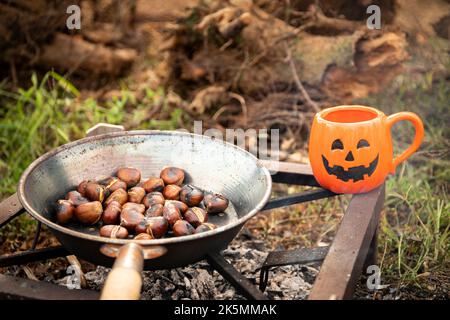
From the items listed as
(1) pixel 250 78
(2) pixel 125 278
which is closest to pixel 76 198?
(2) pixel 125 278

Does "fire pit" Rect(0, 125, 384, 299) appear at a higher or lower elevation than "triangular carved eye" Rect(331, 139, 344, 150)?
lower

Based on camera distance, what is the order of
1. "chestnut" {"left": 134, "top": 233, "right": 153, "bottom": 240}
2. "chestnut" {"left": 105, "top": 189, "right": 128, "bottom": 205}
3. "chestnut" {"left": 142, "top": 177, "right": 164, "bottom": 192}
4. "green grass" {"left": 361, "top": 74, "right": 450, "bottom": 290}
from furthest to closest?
1. "green grass" {"left": 361, "top": 74, "right": 450, "bottom": 290}
2. "chestnut" {"left": 142, "top": 177, "right": 164, "bottom": 192}
3. "chestnut" {"left": 105, "top": 189, "right": 128, "bottom": 205}
4. "chestnut" {"left": 134, "top": 233, "right": 153, "bottom": 240}

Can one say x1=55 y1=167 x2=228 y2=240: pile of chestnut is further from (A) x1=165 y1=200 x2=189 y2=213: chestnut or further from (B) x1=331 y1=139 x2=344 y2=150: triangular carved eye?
(B) x1=331 y1=139 x2=344 y2=150: triangular carved eye

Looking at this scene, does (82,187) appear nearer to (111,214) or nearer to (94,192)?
(94,192)

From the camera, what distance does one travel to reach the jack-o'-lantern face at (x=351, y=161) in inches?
78.5

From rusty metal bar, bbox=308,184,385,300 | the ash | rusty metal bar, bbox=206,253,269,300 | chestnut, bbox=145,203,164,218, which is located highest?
chestnut, bbox=145,203,164,218

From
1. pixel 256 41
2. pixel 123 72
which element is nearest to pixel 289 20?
pixel 256 41

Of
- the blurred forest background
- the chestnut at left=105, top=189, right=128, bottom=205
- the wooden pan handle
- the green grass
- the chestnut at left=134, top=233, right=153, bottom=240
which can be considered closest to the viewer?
the wooden pan handle

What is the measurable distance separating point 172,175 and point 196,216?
270mm

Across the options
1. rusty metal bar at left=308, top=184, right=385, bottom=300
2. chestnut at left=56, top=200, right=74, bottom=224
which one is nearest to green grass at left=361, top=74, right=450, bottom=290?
rusty metal bar at left=308, top=184, right=385, bottom=300

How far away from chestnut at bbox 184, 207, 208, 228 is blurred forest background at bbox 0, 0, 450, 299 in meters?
1.00

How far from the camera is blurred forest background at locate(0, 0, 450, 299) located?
3.12m

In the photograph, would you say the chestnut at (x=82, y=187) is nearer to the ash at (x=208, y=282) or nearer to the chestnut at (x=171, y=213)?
the chestnut at (x=171, y=213)
